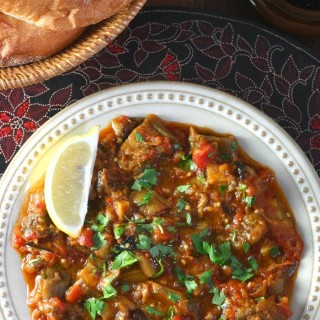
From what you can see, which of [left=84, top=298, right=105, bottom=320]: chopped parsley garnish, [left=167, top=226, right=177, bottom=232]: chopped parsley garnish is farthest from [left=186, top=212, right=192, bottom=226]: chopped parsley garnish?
[left=84, top=298, right=105, bottom=320]: chopped parsley garnish

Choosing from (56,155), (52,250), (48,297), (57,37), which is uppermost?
(57,37)

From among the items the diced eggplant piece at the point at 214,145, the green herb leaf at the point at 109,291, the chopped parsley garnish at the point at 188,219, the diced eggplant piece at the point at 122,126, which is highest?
the diced eggplant piece at the point at 122,126

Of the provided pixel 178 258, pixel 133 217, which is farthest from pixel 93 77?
pixel 178 258

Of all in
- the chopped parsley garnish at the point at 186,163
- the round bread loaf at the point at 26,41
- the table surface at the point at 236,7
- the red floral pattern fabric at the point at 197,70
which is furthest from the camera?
the table surface at the point at 236,7

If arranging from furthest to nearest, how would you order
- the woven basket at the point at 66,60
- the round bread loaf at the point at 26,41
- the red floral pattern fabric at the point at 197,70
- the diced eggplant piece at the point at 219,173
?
the red floral pattern fabric at the point at 197,70 < the diced eggplant piece at the point at 219,173 < the woven basket at the point at 66,60 < the round bread loaf at the point at 26,41

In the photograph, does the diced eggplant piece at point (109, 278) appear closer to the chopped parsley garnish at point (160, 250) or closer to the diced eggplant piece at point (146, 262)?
the diced eggplant piece at point (146, 262)

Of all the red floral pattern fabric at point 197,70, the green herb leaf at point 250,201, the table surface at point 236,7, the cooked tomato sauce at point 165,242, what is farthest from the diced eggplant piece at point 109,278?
the table surface at point 236,7

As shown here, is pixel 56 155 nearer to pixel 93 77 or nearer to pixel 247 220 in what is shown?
pixel 93 77
